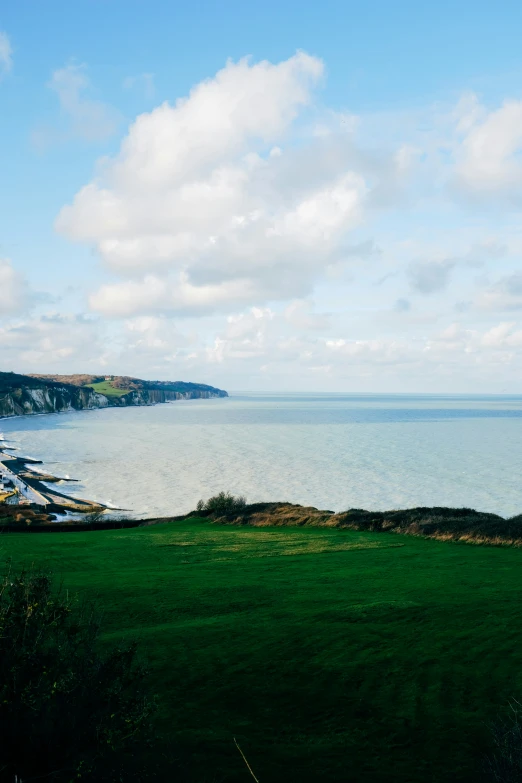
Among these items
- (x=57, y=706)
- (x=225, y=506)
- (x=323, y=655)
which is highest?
(x=57, y=706)

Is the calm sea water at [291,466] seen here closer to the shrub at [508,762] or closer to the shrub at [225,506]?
the shrub at [225,506]

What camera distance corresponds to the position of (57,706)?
8.22m

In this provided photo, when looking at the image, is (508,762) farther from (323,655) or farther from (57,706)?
(57,706)

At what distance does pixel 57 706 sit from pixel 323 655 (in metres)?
8.33

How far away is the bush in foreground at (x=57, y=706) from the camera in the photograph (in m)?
7.95

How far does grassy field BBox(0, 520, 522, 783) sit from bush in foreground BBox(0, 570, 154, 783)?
187cm

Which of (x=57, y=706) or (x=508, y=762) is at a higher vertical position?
(x=57, y=706)

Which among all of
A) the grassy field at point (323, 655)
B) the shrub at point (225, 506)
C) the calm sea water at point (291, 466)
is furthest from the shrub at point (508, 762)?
the calm sea water at point (291, 466)

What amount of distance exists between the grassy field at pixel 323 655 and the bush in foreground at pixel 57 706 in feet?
6.14

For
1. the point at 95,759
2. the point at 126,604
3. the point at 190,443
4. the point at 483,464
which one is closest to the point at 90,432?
the point at 190,443

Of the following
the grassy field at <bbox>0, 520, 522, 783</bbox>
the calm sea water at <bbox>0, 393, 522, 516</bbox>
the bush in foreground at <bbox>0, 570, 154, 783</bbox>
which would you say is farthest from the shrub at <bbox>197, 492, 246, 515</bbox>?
the bush in foreground at <bbox>0, 570, 154, 783</bbox>

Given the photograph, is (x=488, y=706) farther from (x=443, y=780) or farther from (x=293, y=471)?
(x=293, y=471)

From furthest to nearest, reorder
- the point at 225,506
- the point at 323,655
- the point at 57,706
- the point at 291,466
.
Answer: the point at 291,466
the point at 225,506
the point at 323,655
the point at 57,706

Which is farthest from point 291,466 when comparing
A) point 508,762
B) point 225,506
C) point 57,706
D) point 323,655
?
point 57,706
